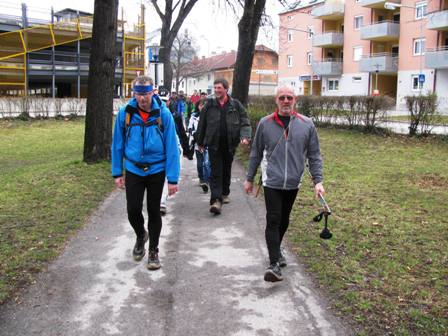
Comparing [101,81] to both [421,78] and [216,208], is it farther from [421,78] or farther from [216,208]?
[421,78]

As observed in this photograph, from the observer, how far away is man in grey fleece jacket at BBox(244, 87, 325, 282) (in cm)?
466

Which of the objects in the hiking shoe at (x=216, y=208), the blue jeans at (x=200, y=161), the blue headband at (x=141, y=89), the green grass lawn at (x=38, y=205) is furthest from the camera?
the blue jeans at (x=200, y=161)

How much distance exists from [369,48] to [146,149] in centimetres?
4836

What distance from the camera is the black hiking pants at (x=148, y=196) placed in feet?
16.4

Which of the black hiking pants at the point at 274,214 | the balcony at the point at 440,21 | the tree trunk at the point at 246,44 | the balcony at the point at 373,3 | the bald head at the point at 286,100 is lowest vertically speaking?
the black hiking pants at the point at 274,214

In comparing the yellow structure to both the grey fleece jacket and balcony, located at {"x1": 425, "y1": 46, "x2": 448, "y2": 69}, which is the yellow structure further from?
the grey fleece jacket

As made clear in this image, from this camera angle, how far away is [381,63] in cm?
4606

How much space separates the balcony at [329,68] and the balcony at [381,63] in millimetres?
5122

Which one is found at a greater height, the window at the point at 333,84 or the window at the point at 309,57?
the window at the point at 309,57

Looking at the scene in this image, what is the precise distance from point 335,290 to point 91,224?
11.6 ft

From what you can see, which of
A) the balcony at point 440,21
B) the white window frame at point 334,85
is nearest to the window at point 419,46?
the balcony at point 440,21

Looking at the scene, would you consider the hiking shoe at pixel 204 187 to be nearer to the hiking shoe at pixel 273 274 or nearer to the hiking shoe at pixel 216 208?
the hiking shoe at pixel 216 208

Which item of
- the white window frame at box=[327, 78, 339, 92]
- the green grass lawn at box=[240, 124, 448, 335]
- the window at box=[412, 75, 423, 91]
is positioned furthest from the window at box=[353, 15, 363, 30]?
the green grass lawn at box=[240, 124, 448, 335]

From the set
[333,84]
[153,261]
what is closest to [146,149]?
[153,261]
